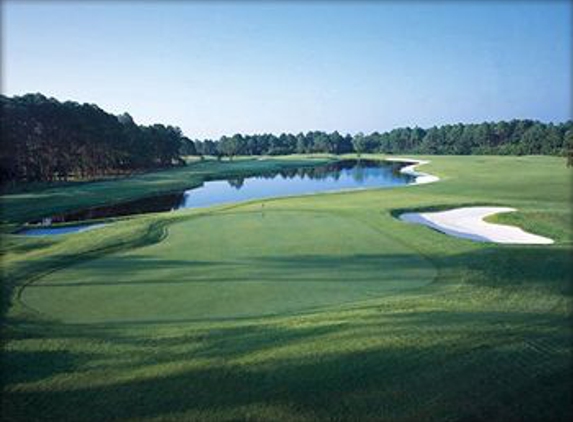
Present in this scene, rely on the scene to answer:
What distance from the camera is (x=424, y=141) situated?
147 metres

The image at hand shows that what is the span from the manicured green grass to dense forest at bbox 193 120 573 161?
96.4m

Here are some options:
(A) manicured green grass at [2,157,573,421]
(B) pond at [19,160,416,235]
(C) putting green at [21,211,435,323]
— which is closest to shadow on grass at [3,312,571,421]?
(A) manicured green grass at [2,157,573,421]

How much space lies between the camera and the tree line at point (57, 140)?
48938 mm

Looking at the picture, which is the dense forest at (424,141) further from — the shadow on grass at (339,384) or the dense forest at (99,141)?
the shadow on grass at (339,384)

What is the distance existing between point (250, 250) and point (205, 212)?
1097 cm

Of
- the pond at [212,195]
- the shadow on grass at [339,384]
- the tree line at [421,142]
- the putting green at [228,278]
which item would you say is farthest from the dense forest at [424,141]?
the shadow on grass at [339,384]

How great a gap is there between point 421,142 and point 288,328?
6062 inches

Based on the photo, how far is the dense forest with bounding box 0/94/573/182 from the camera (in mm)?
51072

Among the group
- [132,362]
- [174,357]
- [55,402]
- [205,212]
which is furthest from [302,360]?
[205,212]

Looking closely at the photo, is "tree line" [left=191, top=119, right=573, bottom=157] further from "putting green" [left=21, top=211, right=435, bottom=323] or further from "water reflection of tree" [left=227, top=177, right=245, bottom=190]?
"putting green" [left=21, top=211, right=435, bottom=323]

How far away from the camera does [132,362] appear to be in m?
7.86

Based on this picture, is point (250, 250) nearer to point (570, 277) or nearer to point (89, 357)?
point (89, 357)

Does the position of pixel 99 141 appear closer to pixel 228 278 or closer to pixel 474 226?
pixel 474 226

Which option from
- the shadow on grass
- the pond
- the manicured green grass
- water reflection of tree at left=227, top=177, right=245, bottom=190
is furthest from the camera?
water reflection of tree at left=227, top=177, right=245, bottom=190
